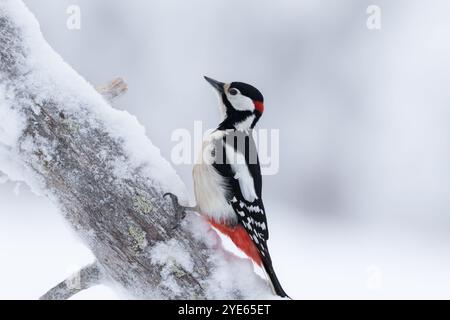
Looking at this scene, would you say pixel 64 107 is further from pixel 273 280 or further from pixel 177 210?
pixel 273 280

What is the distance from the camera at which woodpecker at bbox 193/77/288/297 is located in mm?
2236

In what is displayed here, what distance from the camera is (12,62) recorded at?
1965 mm

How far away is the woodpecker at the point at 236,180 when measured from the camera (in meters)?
2.24

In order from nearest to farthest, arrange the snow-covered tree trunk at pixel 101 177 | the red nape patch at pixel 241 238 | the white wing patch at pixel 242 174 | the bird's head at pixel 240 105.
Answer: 1. the snow-covered tree trunk at pixel 101 177
2. the red nape patch at pixel 241 238
3. the white wing patch at pixel 242 174
4. the bird's head at pixel 240 105

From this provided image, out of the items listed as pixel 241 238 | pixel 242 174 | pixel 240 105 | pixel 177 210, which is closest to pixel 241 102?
pixel 240 105

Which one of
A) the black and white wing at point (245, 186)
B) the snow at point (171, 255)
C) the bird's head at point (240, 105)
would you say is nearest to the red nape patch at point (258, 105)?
the bird's head at point (240, 105)

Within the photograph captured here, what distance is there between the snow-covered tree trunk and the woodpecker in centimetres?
21

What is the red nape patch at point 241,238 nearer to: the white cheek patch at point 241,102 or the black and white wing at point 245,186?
the black and white wing at point 245,186

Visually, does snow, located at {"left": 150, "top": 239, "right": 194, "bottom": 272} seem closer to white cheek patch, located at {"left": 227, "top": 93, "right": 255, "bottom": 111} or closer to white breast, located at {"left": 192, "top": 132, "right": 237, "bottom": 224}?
white breast, located at {"left": 192, "top": 132, "right": 237, "bottom": 224}

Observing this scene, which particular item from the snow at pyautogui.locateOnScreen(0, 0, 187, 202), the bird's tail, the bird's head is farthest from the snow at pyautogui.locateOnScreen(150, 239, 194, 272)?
the bird's head

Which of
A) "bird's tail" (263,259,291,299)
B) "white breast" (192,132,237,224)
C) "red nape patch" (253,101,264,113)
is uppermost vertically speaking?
"red nape patch" (253,101,264,113)

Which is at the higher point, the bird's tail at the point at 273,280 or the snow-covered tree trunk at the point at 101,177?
the snow-covered tree trunk at the point at 101,177
